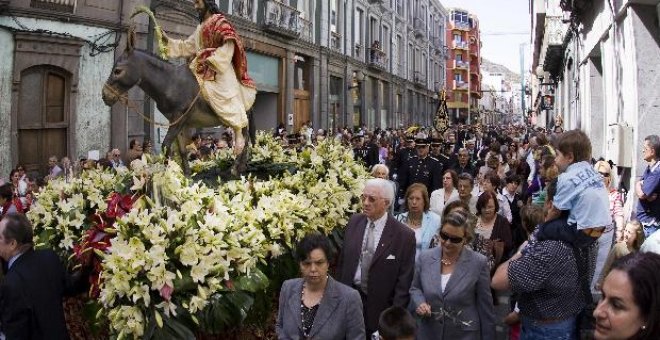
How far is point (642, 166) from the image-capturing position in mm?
9477

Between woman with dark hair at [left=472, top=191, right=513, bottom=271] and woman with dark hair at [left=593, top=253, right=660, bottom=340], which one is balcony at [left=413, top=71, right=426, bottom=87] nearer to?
woman with dark hair at [left=472, top=191, right=513, bottom=271]

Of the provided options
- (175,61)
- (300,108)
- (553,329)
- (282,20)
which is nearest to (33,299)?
(553,329)

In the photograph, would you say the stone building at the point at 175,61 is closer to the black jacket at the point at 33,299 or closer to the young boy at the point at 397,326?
the black jacket at the point at 33,299

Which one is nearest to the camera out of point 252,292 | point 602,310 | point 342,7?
point 602,310

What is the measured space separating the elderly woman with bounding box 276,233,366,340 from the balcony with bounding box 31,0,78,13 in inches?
463

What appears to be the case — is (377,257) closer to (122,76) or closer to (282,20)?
(122,76)

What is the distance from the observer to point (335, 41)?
96.1 ft

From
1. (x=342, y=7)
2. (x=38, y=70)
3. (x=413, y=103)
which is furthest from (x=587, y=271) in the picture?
(x=413, y=103)

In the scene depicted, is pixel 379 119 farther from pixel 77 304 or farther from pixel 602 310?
pixel 602 310

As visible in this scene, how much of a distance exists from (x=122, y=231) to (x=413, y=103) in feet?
147

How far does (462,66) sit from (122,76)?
3070 inches

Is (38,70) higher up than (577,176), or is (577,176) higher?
(38,70)

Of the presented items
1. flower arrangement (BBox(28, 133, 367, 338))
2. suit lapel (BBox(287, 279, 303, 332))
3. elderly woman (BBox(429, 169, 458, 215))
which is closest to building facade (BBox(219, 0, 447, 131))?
elderly woman (BBox(429, 169, 458, 215))

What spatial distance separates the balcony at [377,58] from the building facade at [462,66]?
39406mm
